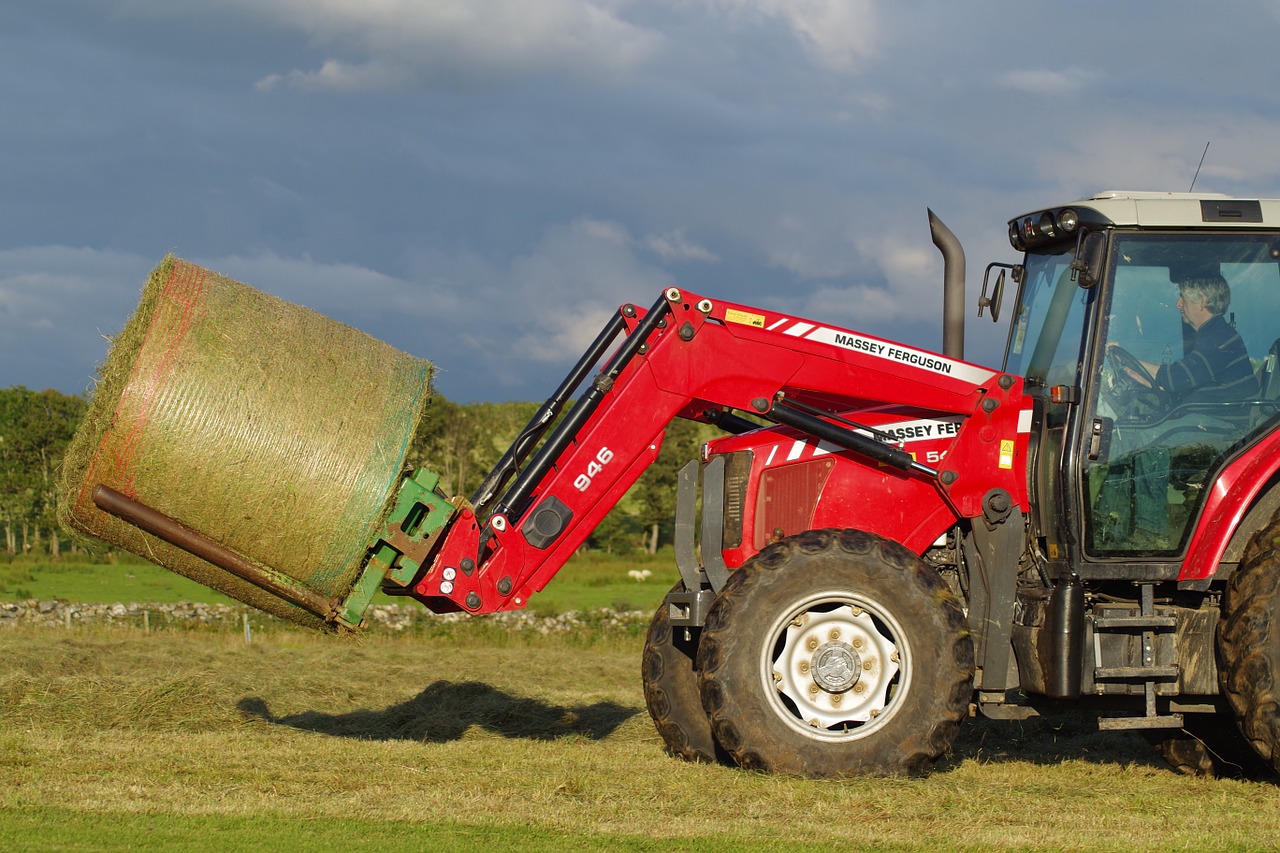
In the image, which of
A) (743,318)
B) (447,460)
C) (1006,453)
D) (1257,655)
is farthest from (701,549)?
(447,460)

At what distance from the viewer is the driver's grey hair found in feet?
25.4

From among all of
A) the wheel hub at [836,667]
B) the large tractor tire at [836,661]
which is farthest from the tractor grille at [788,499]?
the wheel hub at [836,667]

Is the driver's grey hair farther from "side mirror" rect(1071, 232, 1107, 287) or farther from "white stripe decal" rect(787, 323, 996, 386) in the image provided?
"white stripe decal" rect(787, 323, 996, 386)

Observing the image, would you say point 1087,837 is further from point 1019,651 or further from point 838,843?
point 1019,651

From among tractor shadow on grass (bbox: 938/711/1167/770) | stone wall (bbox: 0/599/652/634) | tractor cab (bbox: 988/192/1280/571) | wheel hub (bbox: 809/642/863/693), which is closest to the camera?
wheel hub (bbox: 809/642/863/693)

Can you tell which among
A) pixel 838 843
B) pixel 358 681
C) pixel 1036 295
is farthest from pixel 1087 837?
pixel 358 681

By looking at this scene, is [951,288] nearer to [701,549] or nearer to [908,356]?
[908,356]

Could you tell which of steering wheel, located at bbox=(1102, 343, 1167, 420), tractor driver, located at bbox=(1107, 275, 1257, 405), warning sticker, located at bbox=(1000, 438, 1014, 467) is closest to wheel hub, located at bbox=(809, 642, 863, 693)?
warning sticker, located at bbox=(1000, 438, 1014, 467)

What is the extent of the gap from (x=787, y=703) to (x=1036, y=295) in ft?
9.92

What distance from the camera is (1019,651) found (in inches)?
303

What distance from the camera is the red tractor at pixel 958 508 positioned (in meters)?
7.16

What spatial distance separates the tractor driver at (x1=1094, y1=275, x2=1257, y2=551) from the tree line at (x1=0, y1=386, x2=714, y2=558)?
25.7 m

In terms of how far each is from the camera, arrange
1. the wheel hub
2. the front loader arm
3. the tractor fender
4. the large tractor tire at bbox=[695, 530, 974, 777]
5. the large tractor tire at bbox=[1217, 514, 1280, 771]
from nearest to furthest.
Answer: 1. the large tractor tire at bbox=[1217, 514, 1280, 771]
2. the large tractor tire at bbox=[695, 530, 974, 777]
3. the wheel hub
4. the tractor fender
5. the front loader arm

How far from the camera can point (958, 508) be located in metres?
7.90
